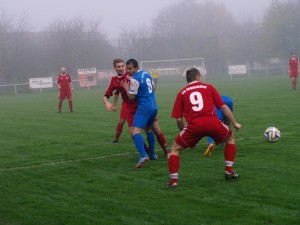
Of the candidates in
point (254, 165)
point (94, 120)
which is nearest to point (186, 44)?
point (94, 120)

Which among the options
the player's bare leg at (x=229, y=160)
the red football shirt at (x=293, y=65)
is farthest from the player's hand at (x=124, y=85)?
the red football shirt at (x=293, y=65)

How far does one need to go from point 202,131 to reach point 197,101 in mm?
386

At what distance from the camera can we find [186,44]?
71.1m

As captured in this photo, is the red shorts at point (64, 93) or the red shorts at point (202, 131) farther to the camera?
the red shorts at point (64, 93)

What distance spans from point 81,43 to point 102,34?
8.05 meters

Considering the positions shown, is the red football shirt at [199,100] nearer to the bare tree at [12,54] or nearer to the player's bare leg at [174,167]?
the player's bare leg at [174,167]

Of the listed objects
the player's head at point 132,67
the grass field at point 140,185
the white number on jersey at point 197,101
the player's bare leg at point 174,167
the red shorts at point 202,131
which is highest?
the player's head at point 132,67

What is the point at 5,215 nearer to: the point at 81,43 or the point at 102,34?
the point at 81,43

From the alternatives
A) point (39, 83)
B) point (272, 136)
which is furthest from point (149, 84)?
point (39, 83)

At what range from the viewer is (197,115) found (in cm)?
722

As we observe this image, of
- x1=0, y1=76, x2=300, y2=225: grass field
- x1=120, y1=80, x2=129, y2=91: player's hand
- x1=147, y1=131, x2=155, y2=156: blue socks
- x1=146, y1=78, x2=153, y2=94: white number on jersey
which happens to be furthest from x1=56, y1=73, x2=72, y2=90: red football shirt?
x1=146, y1=78, x2=153, y2=94: white number on jersey

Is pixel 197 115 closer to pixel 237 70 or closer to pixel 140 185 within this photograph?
pixel 140 185

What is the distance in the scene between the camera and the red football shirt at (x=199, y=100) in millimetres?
7203

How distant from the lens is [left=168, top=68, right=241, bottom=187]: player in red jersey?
23.6ft
